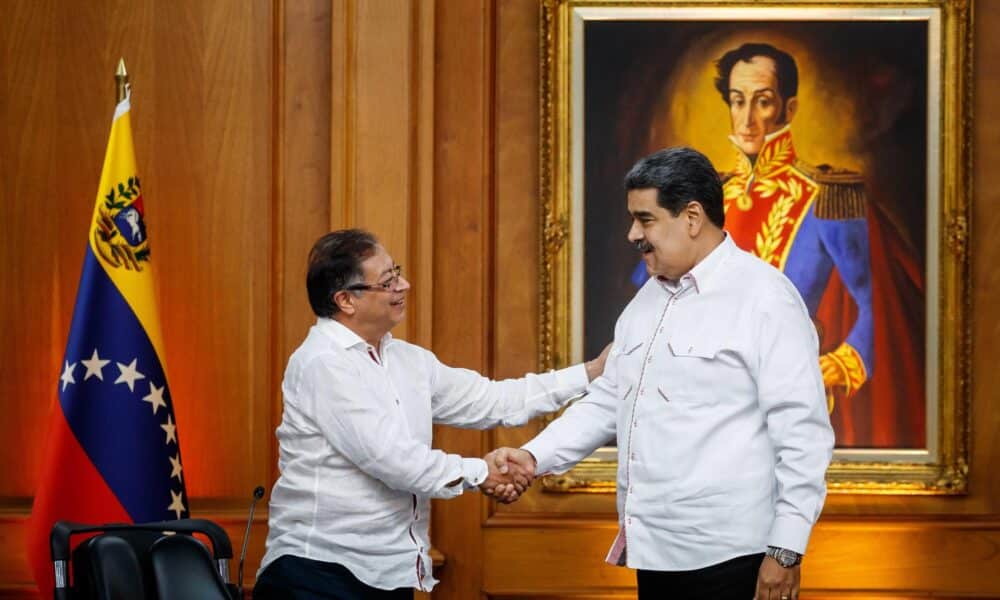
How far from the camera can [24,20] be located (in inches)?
167

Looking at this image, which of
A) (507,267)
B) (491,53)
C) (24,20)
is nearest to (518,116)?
(491,53)

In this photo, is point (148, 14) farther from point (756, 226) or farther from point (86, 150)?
point (756, 226)

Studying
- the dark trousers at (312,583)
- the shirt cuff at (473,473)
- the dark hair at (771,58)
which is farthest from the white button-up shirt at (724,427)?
the dark hair at (771,58)

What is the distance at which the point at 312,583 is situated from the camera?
3.03 meters

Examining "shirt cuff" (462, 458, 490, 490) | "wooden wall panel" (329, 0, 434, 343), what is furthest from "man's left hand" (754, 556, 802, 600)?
"wooden wall panel" (329, 0, 434, 343)

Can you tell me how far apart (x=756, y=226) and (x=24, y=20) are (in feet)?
8.10

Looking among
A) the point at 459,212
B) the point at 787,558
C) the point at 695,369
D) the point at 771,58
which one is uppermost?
the point at 771,58

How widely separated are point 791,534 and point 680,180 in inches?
32.3

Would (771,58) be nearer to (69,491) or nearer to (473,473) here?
(473,473)

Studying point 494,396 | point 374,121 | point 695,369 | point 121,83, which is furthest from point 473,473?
point 121,83

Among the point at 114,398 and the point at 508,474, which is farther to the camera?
the point at 114,398

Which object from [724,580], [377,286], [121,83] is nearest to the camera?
[724,580]

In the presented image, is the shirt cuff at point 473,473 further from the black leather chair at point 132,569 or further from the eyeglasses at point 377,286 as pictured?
the black leather chair at point 132,569

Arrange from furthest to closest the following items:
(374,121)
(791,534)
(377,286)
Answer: (374,121) → (377,286) → (791,534)
